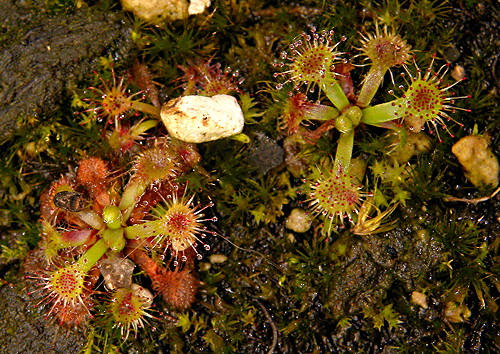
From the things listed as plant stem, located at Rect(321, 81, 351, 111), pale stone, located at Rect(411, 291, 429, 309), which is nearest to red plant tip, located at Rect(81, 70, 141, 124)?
plant stem, located at Rect(321, 81, 351, 111)

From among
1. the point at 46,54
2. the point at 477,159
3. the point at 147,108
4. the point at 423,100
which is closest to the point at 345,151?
the point at 423,100

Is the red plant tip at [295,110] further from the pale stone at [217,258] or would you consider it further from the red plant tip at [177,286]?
the red plant tip at [177,286]

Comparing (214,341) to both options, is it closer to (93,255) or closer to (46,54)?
(93,255)

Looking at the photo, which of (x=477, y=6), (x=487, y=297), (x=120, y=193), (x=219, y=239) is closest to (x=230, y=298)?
(x=219, y=239)

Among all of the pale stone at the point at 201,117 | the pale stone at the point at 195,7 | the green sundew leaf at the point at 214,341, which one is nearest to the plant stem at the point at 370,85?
the pale stone at the point at 201,117

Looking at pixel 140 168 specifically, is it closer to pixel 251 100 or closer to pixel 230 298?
pixel 251 100

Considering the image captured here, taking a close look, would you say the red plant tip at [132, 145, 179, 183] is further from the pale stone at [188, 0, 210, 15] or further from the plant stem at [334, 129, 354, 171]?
the plant stem at [334, 129, 354, 171]
